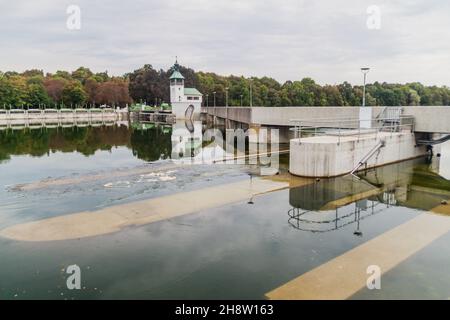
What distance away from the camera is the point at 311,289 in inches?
348

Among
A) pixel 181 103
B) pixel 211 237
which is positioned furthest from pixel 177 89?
pixel 211 237

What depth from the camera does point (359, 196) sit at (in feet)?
58.0

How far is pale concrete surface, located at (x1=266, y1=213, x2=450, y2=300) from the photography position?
8.71 metres

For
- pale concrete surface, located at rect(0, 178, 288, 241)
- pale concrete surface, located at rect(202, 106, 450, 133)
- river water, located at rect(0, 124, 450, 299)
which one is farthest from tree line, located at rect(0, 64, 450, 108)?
pale concrete surface, located at rect(0, 178, 288, 241)

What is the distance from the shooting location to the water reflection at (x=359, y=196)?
14258 millimetres

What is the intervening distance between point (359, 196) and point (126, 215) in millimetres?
10432

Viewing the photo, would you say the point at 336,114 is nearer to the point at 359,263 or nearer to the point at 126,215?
the point at 126,215

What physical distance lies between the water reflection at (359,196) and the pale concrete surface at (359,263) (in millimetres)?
1352

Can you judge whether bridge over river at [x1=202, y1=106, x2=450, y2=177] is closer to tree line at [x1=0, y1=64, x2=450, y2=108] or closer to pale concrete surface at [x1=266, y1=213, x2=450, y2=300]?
pale concrete surface at [x1=266, y1=213, x2=450, y2=300]

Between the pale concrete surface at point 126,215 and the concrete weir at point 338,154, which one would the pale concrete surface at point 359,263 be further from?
the concrete weir at point 338,154

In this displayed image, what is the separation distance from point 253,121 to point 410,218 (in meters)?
25.9

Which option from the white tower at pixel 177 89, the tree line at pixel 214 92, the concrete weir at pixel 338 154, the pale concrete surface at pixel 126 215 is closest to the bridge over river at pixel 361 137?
the concrete weir at pixel 338 154

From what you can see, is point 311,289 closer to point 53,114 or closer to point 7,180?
point 7,180
